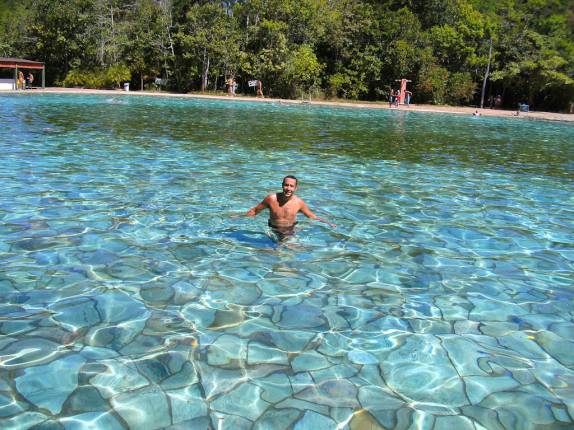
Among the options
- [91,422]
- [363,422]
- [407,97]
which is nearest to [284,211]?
[363,422]

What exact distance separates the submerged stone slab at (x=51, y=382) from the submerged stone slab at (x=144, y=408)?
361 millimetres

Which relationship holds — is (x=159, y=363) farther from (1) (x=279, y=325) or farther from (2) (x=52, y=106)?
(2) (x=52, y=106)

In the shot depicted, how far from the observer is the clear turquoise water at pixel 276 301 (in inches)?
144

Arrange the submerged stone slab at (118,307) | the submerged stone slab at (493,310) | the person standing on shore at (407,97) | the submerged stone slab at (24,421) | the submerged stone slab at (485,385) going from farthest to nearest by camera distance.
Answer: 1. the person standing on shore at (407,97)
2. the submerged stone slab at (493,310)
3. the submerged stone slab at (118,307)
4. the submerged stone slab at (485,385)
5. the submerged stone slab at (24,421)

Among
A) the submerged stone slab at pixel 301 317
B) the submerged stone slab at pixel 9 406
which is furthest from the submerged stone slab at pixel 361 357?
the submerged stone slab at pixel 9 406

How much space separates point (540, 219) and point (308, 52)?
34813mm

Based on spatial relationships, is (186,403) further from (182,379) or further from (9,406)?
(9,406)

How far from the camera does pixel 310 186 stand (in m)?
10.5

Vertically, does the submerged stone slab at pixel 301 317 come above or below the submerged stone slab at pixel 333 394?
above

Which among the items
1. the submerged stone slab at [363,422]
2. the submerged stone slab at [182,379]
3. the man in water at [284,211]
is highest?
the man in water at [284,211]

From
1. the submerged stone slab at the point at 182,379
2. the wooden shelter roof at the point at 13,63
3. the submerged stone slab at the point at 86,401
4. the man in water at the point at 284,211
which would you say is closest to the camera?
the submerged stone slab at the point at 86,401

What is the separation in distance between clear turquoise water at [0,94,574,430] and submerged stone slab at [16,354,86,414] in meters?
0.01

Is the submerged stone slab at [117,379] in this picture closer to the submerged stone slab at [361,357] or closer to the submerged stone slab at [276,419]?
the submerged stone slab at [276,419]

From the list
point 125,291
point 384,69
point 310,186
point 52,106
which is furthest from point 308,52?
point 125,291
